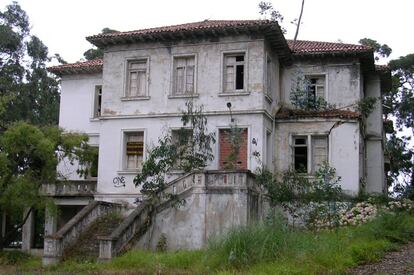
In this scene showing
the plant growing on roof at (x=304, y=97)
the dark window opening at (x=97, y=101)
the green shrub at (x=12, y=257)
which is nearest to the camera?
the green shrub at (x=12, y=257)

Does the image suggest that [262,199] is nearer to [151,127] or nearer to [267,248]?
[151,127]

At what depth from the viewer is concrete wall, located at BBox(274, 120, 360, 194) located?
2516cm

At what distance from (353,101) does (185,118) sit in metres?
7.58

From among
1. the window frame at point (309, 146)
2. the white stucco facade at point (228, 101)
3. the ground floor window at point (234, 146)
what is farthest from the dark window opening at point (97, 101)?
the window frame at point (309, 146)

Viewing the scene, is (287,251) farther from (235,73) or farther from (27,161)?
(27,161)

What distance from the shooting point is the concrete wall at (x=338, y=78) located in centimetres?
2675

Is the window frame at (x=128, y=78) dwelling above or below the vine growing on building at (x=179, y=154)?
above

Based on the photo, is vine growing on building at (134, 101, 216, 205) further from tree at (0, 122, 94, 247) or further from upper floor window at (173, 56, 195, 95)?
tree at (0, 122, 94, 247)

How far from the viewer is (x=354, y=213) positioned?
23.1 m

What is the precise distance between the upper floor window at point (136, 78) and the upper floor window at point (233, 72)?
139 inches

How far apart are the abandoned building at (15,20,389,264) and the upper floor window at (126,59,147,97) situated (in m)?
0.04

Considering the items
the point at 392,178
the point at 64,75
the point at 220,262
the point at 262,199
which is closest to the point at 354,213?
the point at 262,199

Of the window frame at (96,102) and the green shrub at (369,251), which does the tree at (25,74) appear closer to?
the window frame at (96,102)

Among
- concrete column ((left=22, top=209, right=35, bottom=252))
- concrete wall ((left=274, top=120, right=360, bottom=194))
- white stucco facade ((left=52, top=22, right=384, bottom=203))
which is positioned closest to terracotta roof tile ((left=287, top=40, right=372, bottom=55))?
white stucco facade ((left=52, top=22, right=384, bottom=203))
